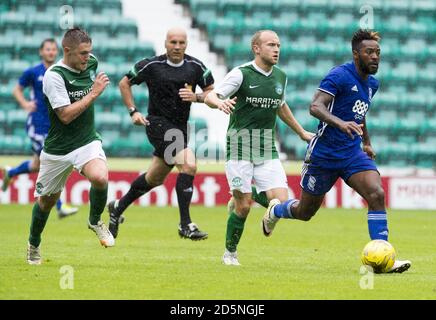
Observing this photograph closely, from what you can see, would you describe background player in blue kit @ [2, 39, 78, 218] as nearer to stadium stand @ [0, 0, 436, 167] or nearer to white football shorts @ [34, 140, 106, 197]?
stadium stand @ [0, 0, 436, 167]

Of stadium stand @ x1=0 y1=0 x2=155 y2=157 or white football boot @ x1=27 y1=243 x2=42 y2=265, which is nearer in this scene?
white football boot @ x1=27 y1=243 x2=42 y2=265

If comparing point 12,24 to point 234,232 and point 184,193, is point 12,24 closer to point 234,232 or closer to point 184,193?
point 184,193

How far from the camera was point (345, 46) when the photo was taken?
74.1 feet

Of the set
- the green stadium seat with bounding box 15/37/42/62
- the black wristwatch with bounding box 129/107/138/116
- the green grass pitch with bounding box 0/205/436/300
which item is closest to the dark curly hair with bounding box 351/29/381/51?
the green grass pitch with bounding box 0/205/436/300

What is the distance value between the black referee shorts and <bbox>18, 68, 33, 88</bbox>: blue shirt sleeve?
3898mm

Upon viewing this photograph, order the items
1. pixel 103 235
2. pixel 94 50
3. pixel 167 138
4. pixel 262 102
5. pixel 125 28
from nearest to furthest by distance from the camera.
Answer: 1. pixel 103 235
2. pixel 262 102
3. pixel 167 138
4. pixel 94 50
5. pixel 125 28

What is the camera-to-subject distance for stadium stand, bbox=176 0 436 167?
21.4 meters

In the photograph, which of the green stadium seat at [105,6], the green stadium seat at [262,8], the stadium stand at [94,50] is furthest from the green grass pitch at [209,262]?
the green stadium seat at [262,8]

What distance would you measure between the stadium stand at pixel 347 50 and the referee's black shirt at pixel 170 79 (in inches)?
342

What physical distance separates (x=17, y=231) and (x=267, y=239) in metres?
3.34

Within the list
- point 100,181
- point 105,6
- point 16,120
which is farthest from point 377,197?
point 105,6

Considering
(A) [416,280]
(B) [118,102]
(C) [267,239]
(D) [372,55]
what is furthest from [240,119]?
(B) [118,102]

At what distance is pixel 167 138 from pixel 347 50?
10846 mm

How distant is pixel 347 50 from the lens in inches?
881
